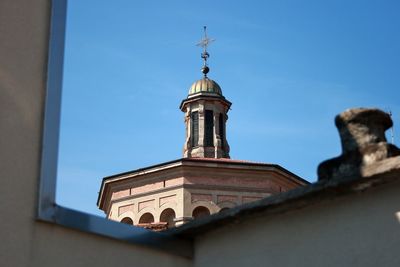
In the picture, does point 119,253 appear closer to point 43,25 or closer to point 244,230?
point 244,230

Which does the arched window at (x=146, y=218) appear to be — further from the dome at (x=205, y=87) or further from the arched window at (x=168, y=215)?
the dome at (x=205, y=87)

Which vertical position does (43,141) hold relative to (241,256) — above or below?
above

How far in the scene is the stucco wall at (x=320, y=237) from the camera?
4934 millimetres

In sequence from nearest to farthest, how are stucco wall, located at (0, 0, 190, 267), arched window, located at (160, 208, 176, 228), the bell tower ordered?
stucco wall, located at (0, 0, 190, 267) < arched window, located at (160, 208, 176, 228) < the bell tower

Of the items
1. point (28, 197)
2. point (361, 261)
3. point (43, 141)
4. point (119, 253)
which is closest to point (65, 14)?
point (43, 141)

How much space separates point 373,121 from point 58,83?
91.6 inches

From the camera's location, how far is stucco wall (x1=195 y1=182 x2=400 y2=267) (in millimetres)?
4934

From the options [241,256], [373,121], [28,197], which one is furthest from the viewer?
[241,256]

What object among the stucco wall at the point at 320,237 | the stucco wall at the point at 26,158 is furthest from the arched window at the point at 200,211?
the stucco wall at the point at 26,158

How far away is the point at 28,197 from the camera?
4.92 metres

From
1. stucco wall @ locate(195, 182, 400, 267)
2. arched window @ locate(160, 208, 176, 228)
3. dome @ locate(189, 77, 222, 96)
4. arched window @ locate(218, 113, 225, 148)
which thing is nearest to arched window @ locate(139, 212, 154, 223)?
arched window @ locate(160, 208, 176, 228)

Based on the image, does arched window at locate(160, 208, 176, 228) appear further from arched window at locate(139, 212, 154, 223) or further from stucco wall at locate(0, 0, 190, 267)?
stucco wall at locate(0, 0, 190, 267)

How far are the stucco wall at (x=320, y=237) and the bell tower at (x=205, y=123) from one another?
26.1 meters

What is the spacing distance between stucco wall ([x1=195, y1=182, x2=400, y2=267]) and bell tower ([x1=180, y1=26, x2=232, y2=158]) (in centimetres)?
2614
